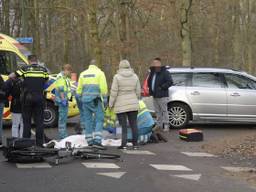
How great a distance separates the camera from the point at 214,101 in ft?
54.9

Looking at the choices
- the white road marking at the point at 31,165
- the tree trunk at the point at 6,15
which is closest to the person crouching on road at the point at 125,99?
the white road marking at the point at 31,165

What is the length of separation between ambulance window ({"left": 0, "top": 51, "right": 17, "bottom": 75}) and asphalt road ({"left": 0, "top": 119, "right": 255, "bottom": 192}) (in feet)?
19.0

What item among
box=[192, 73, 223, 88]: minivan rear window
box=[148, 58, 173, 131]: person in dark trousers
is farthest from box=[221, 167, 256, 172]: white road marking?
box=[192, 73, 223, 88]: minivan rear window

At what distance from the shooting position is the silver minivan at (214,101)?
1666 centimetres

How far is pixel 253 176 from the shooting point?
32.0ft

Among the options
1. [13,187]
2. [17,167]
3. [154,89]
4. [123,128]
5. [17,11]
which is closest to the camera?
[13,187]

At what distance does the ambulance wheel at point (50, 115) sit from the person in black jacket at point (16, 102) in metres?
3.77

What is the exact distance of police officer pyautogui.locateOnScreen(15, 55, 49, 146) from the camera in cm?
1195

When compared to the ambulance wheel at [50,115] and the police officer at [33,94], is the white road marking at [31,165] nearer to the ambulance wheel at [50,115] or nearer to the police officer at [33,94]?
the police officer at [33,94]

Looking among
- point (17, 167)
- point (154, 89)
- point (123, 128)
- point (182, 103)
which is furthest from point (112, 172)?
point (182, 103)

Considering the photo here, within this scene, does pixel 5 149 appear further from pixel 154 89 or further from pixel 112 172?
pixel 154 89

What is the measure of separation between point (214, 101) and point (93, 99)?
5176 mm

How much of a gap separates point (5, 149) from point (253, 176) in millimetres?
4436

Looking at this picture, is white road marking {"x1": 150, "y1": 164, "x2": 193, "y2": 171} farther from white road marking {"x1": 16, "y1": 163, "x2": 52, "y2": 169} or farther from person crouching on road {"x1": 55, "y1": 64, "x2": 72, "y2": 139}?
person crouching on road {"x1": 55, "y1": 64, "x2": 72, "y2": 139}
